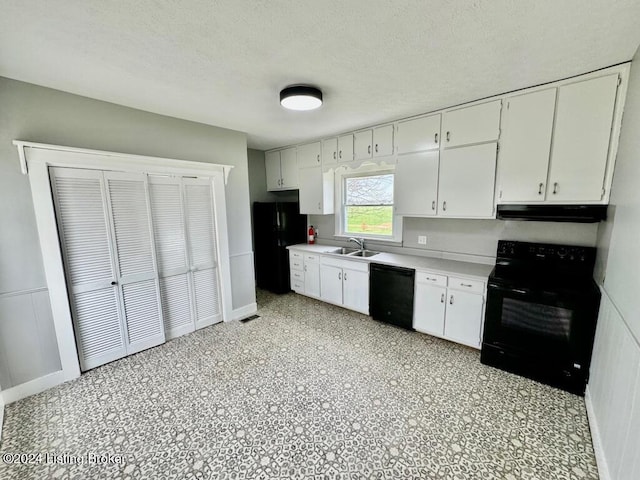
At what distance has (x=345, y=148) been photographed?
12.0 feet

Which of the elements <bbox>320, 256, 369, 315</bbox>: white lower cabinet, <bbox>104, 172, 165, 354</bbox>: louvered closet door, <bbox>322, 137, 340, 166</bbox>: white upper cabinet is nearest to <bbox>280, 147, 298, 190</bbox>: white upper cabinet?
<bbox>322, 137, 340, 166</bbox>: white upper cabinet

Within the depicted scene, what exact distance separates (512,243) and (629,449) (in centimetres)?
186

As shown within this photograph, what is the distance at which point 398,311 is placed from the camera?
322cm

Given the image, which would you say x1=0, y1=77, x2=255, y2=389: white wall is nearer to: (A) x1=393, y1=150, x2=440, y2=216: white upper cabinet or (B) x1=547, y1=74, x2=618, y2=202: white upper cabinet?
(A) x1=393, y1=150, x2=440, y2=216: white upper cabinet

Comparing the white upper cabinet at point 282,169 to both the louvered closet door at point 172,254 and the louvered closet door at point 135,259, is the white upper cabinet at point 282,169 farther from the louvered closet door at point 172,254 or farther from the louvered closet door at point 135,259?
the louvered closet door at point 135,259

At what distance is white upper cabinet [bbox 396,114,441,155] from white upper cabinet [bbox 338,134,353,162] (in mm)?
681

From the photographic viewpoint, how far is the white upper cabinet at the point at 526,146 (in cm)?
227

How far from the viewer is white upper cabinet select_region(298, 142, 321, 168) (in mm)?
4008

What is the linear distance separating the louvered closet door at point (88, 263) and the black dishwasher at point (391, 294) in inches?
114

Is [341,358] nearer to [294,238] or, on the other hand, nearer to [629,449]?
[629,449]

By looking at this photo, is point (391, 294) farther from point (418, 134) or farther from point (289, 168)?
point (289, 168)

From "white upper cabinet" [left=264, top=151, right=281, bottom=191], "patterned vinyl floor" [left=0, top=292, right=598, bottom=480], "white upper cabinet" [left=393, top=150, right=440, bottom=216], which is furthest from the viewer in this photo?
"white upper cabinet" [left=264, top=151, right=281, bottom=191]

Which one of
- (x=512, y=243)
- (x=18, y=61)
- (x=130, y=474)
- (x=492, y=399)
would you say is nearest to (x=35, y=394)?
(x=130, y=474)

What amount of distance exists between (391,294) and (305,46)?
8.88 ft
